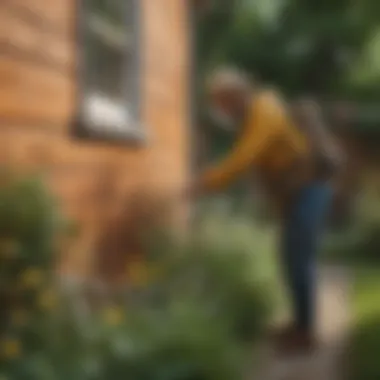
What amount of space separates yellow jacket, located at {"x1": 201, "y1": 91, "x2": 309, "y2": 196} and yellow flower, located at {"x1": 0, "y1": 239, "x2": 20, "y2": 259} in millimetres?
541

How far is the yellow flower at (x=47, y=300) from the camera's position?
2428mm

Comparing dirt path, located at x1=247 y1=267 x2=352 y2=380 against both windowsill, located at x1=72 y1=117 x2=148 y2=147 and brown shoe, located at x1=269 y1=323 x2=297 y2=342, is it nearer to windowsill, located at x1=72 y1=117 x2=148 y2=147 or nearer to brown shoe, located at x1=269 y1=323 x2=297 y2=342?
brown shoe, located at x1=269 y1=323 x2=297 y2=342

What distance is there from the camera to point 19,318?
240 centimetres

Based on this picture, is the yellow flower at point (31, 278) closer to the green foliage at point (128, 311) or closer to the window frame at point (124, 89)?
the green foliage at point (128, 311)

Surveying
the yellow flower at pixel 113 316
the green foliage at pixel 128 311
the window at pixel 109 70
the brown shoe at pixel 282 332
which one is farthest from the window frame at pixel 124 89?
the brown shoe at pixel 282 332

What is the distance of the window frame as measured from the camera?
2789mm

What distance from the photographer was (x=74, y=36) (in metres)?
2.77

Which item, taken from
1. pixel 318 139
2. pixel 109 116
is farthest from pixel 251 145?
pixel 109 116

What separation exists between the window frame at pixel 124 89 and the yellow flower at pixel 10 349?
0.63 metres

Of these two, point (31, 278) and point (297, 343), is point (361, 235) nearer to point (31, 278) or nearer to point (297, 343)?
point (297, 343)

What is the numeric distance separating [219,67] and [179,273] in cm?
52

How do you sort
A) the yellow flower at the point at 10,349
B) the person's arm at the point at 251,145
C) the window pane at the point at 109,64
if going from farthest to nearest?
the window pane at the point at 109,64
the person's arm at the point at 251,145
the yellow flower at the point at 10,349

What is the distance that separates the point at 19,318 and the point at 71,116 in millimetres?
600

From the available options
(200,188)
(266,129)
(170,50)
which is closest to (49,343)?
(200,188)
